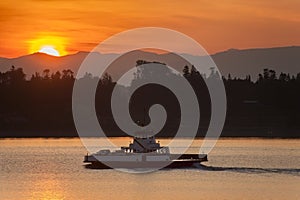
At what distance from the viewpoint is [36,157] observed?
115 meters

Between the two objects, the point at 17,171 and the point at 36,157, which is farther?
the point at 36,157

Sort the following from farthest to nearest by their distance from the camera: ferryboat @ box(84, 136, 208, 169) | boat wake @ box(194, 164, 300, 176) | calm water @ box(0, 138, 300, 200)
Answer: ferryboat @ box(84, 136, 208, 169) < boat wake @ box(194, 164, 300, 176) < calm water @ box(0, 138, 300, 200)

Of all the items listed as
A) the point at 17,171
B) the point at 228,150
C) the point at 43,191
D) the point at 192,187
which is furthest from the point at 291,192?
the point at 228,150

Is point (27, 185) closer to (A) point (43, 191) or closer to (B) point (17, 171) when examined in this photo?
(A) point (43, 191)

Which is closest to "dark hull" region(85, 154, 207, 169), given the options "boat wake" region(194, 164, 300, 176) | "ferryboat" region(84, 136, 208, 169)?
"ferryboat" region(84, 136, 208, 169)

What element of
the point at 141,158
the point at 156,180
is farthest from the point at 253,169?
the point at 156,180

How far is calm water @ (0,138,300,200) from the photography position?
73000mm

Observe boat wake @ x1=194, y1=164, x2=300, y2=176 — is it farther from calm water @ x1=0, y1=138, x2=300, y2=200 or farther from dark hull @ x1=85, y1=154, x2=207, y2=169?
dark hull @ x1=85, y1=154, x2=207, y2=169

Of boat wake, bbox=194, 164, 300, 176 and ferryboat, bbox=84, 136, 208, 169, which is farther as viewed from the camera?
ferryboat, bbox=84, 136, 208, 169

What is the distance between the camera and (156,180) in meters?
83.7

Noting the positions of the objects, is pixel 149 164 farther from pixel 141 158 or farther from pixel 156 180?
pixel 156 180

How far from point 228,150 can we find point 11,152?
27.1m

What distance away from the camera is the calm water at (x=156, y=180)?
240 feet

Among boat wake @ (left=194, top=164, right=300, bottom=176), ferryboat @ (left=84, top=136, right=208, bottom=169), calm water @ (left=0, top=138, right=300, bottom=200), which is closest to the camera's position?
calm water @ (left=0, top=138, right=300, bottom=200)
